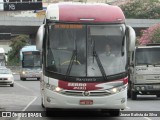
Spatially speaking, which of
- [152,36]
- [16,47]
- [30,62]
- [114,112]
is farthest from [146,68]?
[16,47]

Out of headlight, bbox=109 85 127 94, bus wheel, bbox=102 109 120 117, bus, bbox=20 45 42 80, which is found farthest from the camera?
bus, bbox=20 45 42 80

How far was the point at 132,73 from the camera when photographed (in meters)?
28.2

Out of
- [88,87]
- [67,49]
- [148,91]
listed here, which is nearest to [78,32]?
[67,49]

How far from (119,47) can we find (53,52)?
195cm

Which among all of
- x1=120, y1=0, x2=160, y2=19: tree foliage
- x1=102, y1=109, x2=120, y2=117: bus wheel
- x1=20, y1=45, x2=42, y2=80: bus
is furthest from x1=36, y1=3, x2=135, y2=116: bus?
x1=120, y1=0, x2=160, y2=19: tree foliage

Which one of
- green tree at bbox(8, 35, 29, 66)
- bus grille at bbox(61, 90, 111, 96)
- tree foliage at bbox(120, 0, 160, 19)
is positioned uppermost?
bus grille at bbox(61, 90, 111, 96)

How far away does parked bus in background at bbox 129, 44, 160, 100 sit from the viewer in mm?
27297

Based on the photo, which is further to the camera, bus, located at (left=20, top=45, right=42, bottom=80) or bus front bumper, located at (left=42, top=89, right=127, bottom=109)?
bus, located at (left=20, top=45, right=42, bottom=80)

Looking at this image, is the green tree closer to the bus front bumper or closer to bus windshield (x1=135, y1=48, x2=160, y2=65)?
bus windshield (x1=135, y1=48, x2=160, y2=65)

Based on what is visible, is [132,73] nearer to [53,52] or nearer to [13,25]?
[53,52]

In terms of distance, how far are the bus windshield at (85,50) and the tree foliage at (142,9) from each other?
97.6m

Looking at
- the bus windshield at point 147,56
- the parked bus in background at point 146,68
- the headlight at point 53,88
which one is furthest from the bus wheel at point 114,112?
the bus windshield at point 147,56

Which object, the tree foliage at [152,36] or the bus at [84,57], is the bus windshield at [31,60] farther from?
the bus at [84,57]

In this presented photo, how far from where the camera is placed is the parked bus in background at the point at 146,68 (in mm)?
27297
